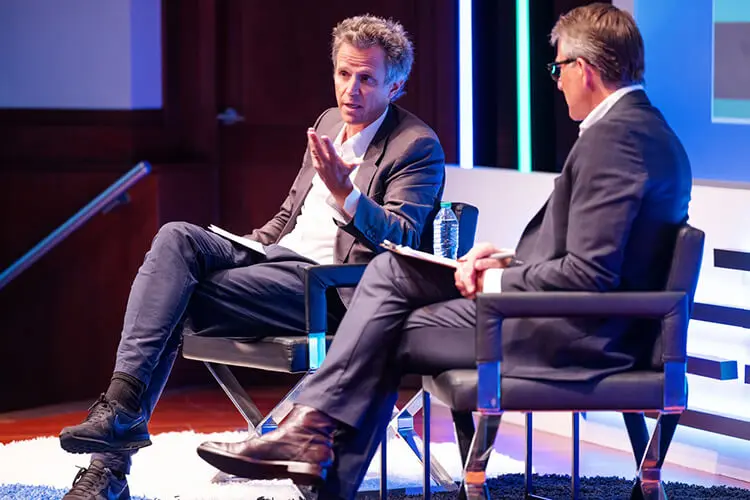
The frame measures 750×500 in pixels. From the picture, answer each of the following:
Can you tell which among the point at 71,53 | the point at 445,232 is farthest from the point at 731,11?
the point at 71,53

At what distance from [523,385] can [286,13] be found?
135 inches

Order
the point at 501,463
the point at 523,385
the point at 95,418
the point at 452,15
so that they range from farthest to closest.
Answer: the point at 452,15 → the point at 501,463 → the point at 95,418 → the point at 523,385

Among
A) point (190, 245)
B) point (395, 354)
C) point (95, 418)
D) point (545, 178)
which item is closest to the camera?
point (395, 354)

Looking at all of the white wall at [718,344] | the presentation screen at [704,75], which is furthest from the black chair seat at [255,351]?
the presentation screen at [704,75]

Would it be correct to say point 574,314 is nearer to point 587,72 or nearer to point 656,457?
point 656,457

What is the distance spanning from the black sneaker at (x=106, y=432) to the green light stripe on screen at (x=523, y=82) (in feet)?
7.72

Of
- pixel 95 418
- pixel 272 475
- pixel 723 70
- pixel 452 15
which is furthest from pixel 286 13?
pixel 272 475

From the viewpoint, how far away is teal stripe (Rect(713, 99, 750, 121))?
4.45 meters

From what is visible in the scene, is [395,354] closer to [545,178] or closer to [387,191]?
[387,191]

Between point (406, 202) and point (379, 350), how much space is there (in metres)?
0.82

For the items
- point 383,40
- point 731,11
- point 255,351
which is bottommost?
point 255,351

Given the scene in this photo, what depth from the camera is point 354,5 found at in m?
5.90

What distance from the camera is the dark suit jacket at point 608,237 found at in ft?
9.22

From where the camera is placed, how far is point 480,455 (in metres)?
2.86
